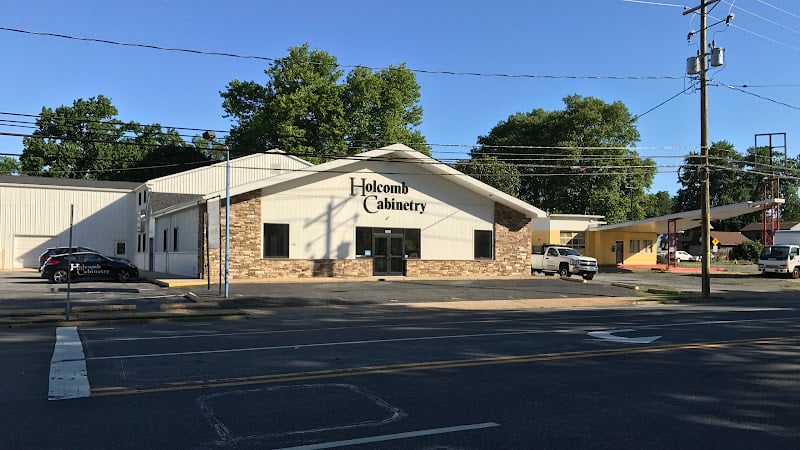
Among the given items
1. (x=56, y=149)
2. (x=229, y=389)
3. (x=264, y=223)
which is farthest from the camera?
(x=56, y=149)

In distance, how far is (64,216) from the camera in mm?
42906

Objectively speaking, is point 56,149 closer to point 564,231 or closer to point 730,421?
point 564,231

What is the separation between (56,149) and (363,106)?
1296 inches

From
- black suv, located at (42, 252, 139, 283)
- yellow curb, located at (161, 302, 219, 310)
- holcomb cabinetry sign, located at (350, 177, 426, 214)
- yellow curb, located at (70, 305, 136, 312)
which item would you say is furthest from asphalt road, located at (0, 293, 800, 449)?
holcomb cabinetry sign, located at (350, 177, 426, 214)

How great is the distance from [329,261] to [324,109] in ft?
84.4

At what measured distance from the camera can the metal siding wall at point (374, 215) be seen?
28281mm

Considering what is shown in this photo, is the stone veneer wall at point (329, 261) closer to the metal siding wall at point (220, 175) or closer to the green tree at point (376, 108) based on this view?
the metal siding wall at point (220, 175)

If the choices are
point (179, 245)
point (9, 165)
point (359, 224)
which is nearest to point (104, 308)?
point (359, 224)

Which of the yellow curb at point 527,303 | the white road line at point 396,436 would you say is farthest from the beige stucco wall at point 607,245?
the white road line at point 396,436

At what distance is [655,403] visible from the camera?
6.88 metres

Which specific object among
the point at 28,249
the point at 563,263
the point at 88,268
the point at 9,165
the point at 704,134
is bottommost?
the point at 563,263

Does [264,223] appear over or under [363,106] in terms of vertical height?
under

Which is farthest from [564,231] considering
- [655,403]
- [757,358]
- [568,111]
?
[655,403]

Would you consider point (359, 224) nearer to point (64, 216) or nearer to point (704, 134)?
point (704, 134)
